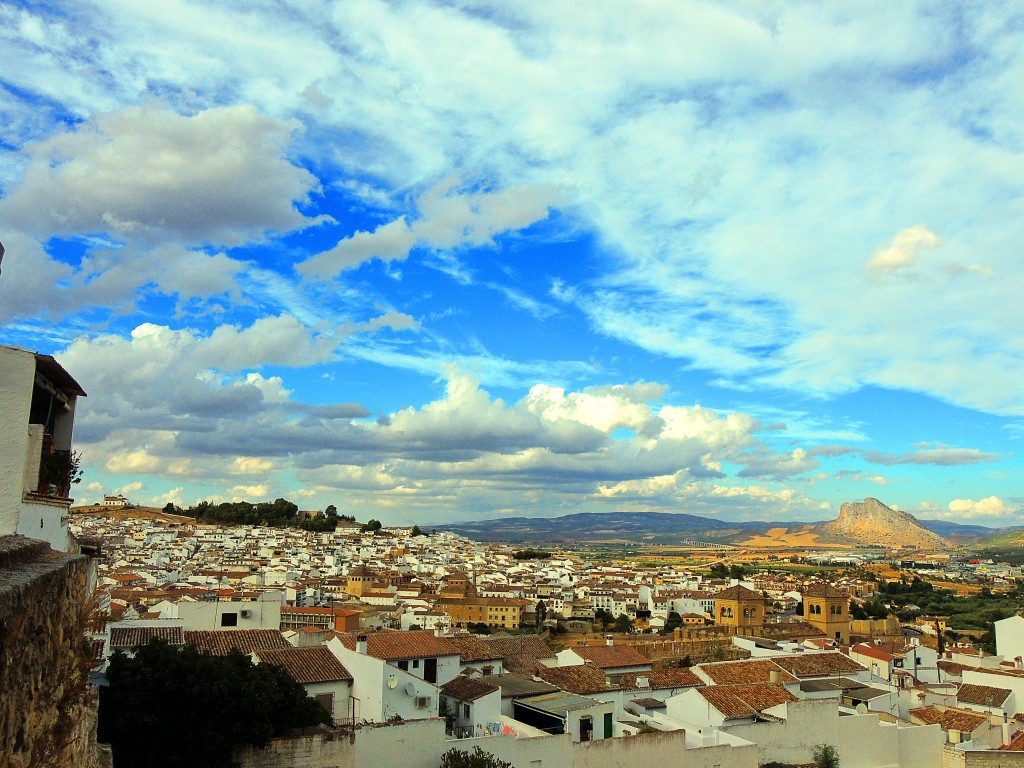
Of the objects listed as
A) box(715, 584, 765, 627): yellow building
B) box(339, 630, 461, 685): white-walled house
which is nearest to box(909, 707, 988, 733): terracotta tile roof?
box(339, 630, 461, 685): white-walled house

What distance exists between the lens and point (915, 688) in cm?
2783

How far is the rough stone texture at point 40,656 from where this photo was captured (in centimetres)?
333

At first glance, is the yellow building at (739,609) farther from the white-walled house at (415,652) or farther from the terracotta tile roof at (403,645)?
the white-walled house at (415,652)

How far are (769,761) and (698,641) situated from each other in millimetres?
31642

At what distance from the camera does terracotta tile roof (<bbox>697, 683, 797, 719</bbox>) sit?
20.8 m

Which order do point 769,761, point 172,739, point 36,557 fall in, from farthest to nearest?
point 769,761
point 172,739
point 36,557

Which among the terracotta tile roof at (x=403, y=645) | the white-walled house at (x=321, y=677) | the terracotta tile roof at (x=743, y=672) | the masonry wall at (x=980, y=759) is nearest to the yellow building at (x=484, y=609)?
the terracotta tile roof at (x=743, y=672)

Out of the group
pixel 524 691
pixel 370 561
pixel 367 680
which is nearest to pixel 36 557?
pixel 367 680

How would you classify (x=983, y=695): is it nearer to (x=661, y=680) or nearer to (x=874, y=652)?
(x=874, y=652)

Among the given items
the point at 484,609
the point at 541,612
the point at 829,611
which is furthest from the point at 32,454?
the point at 541,612

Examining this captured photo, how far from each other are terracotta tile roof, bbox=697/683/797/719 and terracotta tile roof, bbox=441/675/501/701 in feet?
19.9

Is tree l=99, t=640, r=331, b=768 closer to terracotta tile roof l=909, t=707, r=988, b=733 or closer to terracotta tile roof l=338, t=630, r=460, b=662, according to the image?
terracotta tile roof l=338, t=630, r=460, b=662

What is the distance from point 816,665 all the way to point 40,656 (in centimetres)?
2838

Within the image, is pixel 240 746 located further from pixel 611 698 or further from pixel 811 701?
pixel 811 701
